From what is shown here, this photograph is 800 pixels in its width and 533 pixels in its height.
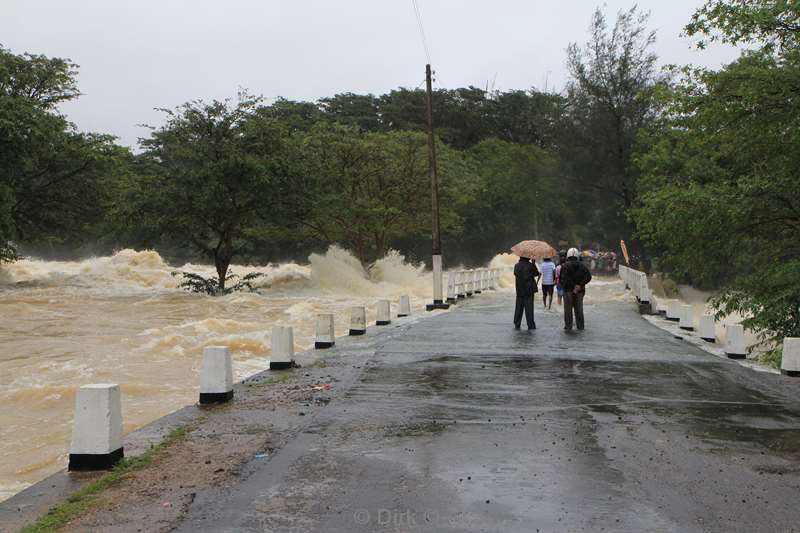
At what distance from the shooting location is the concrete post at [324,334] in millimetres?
14109

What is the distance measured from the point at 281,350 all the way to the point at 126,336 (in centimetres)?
1160

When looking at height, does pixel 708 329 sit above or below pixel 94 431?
below

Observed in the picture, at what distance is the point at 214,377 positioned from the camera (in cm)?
886

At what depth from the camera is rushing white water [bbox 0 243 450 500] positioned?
11188 mm

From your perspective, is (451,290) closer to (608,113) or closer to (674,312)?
(674,312)

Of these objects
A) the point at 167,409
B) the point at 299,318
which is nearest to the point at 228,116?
the point at 299,318

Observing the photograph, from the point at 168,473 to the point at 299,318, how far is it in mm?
22423

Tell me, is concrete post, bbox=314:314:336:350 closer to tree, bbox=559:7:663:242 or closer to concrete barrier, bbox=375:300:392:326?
concrete barrier, bbox=375:300:392:326

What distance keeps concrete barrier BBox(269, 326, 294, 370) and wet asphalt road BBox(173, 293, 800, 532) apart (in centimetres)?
113

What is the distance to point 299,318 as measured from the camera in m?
28.3

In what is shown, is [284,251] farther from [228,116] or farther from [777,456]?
[777,456]

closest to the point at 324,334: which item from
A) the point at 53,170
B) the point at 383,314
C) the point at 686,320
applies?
the point at 383,314

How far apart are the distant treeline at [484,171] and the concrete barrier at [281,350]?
10.0 metres

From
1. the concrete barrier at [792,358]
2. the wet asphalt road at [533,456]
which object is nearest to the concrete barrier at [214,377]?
the wet asphalt road at [533,456]
